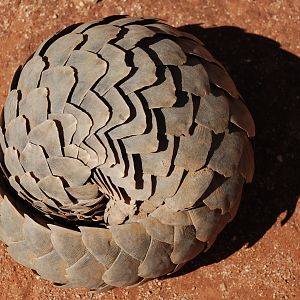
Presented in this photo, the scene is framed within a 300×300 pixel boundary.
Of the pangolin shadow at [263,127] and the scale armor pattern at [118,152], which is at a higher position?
the scale armor pattern at [118,152]

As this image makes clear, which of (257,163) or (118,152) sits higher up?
(118,152)

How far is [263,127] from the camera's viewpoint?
8.62ft

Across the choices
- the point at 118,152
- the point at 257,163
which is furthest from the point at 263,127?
the point at 118,152

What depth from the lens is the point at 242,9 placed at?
268 centimetres

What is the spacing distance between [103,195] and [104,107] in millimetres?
293

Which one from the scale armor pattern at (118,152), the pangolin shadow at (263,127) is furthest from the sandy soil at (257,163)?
the scale armor pattern at (118,152)

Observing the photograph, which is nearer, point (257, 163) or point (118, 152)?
point (118, 152)

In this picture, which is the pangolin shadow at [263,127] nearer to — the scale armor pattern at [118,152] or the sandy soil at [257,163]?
the sandy soil at [257,163]

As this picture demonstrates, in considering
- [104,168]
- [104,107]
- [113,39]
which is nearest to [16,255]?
[104,168]

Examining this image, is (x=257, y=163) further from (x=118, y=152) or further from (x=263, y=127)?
(x=118, y=152)

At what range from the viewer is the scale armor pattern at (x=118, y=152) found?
1.78m

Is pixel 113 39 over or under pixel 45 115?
over

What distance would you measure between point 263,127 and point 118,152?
1043 millimetres

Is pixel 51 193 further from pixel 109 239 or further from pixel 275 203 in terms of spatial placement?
pixel 275 203
